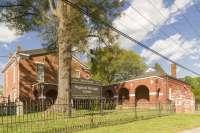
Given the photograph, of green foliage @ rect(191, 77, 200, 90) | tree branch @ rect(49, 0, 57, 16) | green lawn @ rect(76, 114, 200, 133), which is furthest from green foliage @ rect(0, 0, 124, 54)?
green foliage @ rect(191, 77, 200, 90)

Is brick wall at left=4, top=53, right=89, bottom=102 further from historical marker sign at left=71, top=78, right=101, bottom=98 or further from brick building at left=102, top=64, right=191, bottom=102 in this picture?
historical marker sign at left=71, top=78, right=101, bottom=98

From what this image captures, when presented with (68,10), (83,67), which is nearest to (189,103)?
(68,10)

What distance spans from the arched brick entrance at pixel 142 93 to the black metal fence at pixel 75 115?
12.3 metres

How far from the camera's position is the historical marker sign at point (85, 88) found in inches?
415

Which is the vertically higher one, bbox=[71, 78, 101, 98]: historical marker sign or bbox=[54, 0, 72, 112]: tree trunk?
bbox=[54, 0, 72, 112]: tree trunk

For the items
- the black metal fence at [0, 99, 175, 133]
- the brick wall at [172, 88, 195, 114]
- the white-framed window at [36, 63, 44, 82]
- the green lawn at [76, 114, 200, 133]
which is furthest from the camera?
the white-framed window at [36, 63, 44, 82]

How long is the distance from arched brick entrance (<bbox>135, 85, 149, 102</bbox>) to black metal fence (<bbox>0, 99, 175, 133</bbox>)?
12.3 m

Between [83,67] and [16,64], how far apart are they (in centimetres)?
1181

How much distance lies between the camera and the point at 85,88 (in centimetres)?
1115

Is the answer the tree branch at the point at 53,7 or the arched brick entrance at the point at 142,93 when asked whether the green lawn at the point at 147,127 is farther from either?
the arched brick entrance at the point at 142,93

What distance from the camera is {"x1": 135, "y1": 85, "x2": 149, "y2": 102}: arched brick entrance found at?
28386 mm

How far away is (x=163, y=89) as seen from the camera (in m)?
26.3

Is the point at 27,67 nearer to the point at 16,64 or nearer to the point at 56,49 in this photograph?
the point at 16,64

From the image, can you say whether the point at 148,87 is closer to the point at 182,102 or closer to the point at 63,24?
the point at 182,102
